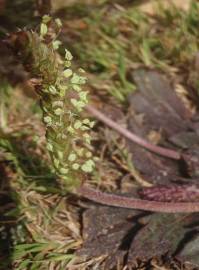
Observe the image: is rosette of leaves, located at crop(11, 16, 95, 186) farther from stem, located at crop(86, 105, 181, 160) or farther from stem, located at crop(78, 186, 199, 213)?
stem, located at crop(86, 105, 181, 160)

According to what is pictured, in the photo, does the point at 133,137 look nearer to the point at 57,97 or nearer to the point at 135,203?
the point at 135,203

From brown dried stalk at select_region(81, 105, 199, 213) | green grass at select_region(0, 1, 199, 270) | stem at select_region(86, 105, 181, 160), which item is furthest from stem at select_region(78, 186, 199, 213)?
stem at select_region(86, 105, 181, 160)

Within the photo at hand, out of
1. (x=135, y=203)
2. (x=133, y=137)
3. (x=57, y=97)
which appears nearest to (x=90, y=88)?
(x=133, y=137)

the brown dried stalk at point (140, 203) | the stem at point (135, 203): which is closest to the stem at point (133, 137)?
the brown dried stalk at point (140, 203)

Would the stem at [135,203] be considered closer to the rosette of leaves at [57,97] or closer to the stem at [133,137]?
the rosette of leaves at [57,97]

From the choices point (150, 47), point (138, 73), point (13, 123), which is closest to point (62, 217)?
point (13, 123)

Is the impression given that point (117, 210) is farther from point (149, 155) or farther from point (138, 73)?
point (138, 73)
